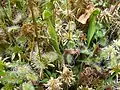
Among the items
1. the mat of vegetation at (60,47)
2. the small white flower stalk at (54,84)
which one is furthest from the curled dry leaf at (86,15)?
the small white flower stalk at (54,84)

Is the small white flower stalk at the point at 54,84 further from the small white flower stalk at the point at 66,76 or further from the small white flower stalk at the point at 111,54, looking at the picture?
the small white flower stalk at the point at 111,54

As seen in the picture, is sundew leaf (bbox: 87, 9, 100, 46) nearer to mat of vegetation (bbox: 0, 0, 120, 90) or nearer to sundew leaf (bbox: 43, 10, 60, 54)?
mat of vegetation (bbox: 0, 0, 120, 90)

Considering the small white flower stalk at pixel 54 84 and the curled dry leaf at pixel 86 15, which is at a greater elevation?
the curled dry leaf at pixel 86 15

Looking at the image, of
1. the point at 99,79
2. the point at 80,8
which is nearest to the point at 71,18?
the point at 80,8

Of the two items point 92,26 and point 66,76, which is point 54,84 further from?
point 92,26

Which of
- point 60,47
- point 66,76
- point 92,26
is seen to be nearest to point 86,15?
point 92,26

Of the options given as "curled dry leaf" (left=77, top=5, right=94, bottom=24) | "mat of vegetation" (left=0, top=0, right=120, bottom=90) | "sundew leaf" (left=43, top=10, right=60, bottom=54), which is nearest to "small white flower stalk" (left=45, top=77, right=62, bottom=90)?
"mat of vegetation" (left=0, top=0, right=120, bottom=90)

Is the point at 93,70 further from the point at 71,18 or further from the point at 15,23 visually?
the point at 15,23
